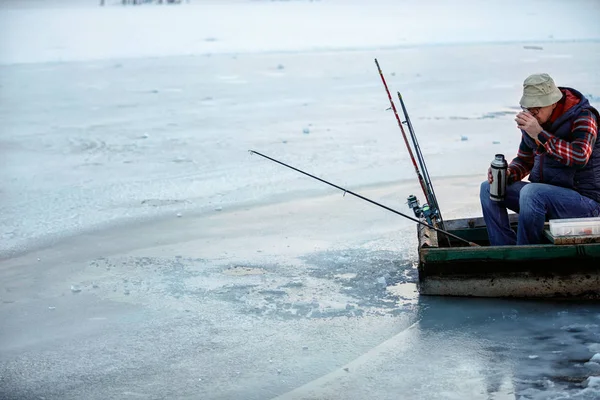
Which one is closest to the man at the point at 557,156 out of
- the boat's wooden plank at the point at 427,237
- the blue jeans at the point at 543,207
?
the blue jeans at the point at 543,207

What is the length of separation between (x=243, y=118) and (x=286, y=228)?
15.8 feet

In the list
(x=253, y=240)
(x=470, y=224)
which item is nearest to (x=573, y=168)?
(x=470, y=224)

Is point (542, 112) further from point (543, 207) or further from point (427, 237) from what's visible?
point (427, 237)

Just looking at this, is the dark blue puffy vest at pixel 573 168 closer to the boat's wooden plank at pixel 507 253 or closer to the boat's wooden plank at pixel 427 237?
the boat's wooden plank at pixel 507 253

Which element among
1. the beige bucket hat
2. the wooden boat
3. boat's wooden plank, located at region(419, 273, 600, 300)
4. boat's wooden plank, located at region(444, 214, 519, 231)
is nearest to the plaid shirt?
the beige bucket hat

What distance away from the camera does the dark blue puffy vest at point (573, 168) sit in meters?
4.44

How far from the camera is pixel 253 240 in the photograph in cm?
579

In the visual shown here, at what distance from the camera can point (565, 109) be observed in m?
4.46

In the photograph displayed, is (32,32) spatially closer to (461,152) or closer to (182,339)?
(461,152)

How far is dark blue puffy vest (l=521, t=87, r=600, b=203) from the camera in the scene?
4.44 metres

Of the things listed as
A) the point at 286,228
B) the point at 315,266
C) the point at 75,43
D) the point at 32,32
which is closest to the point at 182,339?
the point at 315,266

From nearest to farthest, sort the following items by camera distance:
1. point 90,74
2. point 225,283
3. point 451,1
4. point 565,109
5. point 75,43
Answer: point 565,109 → point 225,283 → point 90,74 → point 75,43 → point 451,1

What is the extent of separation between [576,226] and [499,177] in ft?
1.74

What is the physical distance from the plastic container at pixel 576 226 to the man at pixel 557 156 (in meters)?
0.12
